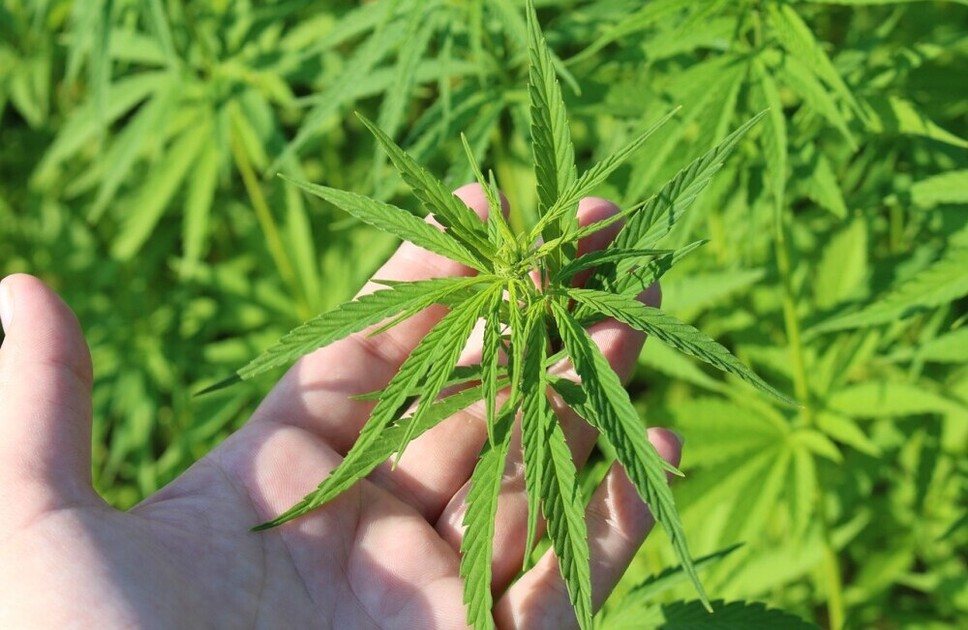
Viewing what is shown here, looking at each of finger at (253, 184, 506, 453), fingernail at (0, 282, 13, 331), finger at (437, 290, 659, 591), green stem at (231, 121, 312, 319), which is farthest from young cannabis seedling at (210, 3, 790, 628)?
green stem at (231, 121, 312, 319)

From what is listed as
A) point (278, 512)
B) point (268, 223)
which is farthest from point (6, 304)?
point (268, 223)

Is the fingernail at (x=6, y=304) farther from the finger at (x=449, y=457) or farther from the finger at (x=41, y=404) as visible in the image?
the finger at (x=449, y=457)

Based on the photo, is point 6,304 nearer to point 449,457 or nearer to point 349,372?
point 349,372

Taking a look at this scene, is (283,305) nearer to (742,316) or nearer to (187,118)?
(187,118)

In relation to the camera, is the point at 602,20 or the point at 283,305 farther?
the point at 283,305

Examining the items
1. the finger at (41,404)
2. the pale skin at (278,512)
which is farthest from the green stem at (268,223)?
the finger at (41,404)

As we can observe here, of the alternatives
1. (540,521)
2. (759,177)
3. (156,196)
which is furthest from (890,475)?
(156,196)

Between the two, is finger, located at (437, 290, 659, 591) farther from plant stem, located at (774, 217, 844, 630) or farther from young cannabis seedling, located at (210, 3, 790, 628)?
plant stem, located at (774, 217, 844, 630)
